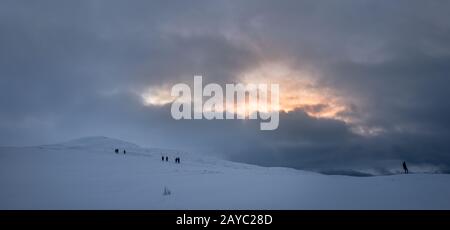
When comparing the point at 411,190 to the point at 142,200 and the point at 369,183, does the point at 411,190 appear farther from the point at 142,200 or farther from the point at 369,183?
the point at 142,200

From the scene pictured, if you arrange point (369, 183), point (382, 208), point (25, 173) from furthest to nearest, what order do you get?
point (25, 173)
point (369, 183)
point (382, 208)

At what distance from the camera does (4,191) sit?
Result: 24.1 metres

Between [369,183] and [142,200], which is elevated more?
[369,183]

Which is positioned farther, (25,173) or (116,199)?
(25,173)

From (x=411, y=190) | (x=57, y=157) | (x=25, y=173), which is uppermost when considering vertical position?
(x=57, y=157)

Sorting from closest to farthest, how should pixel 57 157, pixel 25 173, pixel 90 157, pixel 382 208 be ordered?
pixel 382 208 → pixel 25 173 → pixel 57 157 → pixel 90 157

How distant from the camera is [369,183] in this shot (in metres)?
23.6

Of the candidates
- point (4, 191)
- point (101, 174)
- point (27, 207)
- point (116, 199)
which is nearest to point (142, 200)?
point (116, 199)

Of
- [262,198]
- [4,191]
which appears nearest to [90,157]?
[4,191]
